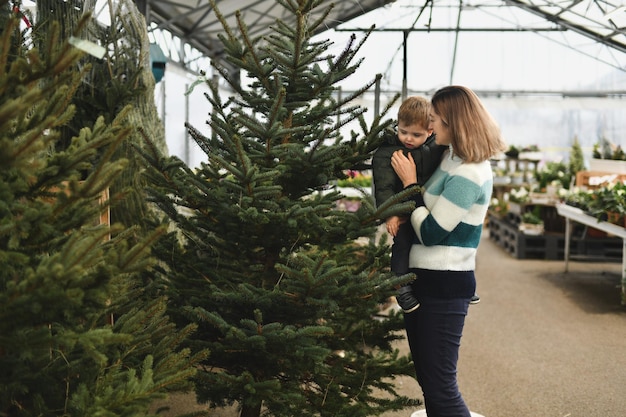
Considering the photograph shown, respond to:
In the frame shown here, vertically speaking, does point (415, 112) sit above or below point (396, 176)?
above

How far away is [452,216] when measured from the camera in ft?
6.16

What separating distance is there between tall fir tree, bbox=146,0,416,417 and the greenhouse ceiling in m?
7.72

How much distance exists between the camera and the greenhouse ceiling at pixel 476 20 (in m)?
10.1

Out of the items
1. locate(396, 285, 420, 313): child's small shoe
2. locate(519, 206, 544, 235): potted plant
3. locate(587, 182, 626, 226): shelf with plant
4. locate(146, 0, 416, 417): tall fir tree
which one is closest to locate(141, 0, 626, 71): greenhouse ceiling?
locate(519, 206, 544, 235): potted plant

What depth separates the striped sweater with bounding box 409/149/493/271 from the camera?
188 centimetres

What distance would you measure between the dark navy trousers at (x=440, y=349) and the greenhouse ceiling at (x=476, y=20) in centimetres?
831

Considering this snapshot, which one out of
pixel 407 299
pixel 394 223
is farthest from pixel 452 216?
pixel 407 299

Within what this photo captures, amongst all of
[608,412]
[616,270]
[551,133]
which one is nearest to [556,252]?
[616,270]

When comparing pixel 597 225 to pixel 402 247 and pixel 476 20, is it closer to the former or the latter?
pixel 402 247

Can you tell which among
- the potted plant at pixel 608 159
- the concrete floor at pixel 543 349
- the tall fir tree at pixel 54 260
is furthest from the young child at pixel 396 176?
the potted plant at pixel 608 159

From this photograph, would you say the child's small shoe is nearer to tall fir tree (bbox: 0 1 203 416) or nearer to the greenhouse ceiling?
tall fir tree (bbox: 0 1 203 416)

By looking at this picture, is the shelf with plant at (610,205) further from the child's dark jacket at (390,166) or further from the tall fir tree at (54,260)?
the tall fir tree at (54,260)

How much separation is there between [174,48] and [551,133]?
404 inches

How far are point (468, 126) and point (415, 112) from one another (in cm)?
20
